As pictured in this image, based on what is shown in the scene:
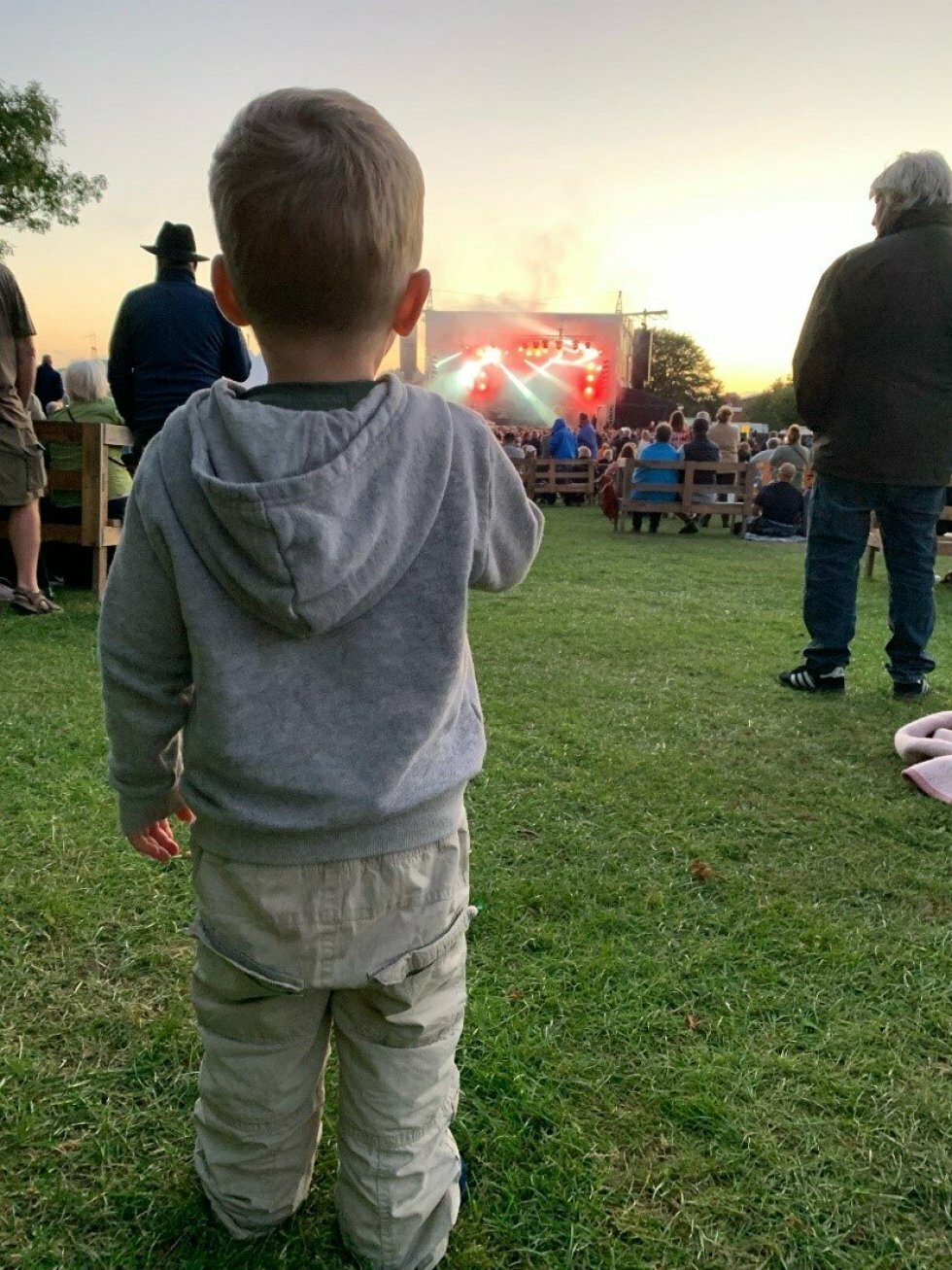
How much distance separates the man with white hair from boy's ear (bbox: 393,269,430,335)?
115 inches

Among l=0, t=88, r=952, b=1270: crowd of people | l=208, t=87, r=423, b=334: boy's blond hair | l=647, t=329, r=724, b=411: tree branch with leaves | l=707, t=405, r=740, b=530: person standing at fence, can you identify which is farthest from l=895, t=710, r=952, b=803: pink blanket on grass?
l=647, t=329, r=724, b=411: tree branch with leaves

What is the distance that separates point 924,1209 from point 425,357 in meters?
30.3

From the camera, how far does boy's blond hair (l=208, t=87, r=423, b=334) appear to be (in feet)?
3.15

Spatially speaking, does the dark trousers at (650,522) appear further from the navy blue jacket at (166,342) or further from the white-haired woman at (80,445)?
the navy blue jacket at (166,342)

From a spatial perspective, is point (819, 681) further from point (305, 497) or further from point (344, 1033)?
point (305, 497)

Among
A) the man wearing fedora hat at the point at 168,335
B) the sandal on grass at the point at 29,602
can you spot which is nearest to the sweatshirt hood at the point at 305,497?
the man wearing fedora hat at the point at 168,335

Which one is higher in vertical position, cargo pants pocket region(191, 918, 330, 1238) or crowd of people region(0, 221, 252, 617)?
crowd of people region(0, 221, 252, 617)

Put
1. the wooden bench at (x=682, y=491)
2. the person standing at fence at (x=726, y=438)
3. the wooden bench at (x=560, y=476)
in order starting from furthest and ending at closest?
the wooden bench at (x=560, y=476) → the person standing at fence at (x=726, y=438) → the wooden bench at (x=682, y=491)

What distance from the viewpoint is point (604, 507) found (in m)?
11.8

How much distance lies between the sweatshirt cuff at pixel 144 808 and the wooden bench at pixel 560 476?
44.8 feet

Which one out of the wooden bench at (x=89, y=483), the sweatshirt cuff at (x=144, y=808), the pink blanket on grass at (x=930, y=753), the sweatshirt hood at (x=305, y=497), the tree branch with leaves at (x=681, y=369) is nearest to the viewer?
the sweatshirt hood at (x=305, y=497)

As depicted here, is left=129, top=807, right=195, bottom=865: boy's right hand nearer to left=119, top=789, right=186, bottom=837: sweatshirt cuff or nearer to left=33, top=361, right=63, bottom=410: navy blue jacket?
left=119, top=789, right=186, bottom=837: sweatshirt cuff

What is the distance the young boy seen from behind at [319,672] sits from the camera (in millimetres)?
971

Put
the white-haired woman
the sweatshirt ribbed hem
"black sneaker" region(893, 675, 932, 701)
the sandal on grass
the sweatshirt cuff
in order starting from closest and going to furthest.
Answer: the sweatshirt ribbed hem, the sweatshirt cuff, "black sneaker" region(893, 675, 932, 701), the sandal on grass, the white-haired woman
